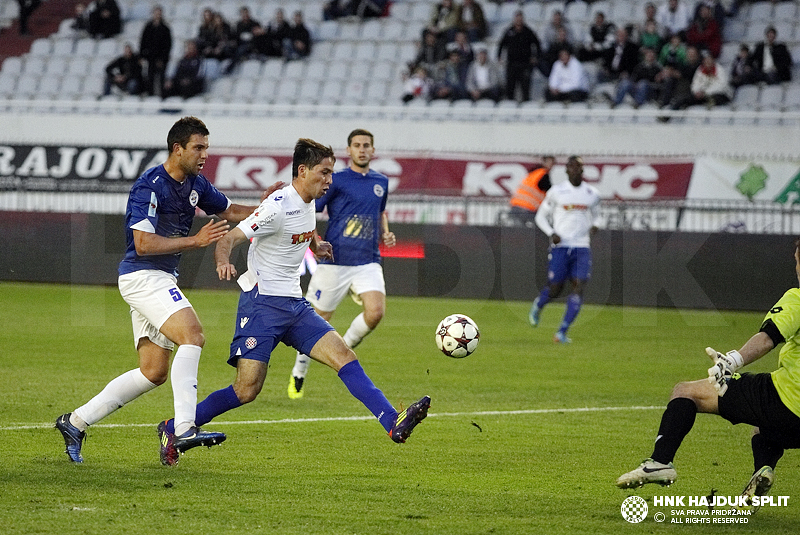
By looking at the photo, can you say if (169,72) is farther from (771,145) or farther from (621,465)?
(621,465)

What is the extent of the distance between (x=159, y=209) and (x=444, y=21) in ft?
55.3

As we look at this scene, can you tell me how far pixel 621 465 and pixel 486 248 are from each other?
38.9 feet

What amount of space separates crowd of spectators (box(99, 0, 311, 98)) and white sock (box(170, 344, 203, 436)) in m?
17.6

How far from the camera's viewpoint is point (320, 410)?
31.8 ft

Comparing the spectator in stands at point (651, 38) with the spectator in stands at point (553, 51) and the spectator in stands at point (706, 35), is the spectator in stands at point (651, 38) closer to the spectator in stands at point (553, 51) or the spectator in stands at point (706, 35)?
the spectator in stands at point (706, 35)

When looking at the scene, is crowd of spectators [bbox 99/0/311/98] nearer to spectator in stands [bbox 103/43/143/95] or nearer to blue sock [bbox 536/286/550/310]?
spectator in stands [bbox 103/43/143/95]

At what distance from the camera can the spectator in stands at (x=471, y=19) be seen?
23297mm

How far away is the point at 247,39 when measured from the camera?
2492cm

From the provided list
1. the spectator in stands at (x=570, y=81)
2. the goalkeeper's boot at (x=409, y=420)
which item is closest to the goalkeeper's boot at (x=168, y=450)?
the goalkeeper's boot at (x=409, y=420)

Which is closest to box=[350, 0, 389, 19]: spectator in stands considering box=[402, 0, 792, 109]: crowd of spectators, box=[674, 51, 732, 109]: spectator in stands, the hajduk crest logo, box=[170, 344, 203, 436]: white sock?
box=[402, 0, 792, 109]: crowd of spectators

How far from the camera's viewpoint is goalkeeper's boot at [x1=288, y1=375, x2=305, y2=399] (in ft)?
34.0

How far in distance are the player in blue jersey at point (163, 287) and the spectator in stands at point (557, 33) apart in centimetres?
1555

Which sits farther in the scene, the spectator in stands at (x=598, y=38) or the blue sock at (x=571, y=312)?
the spectator in stands at (x=598, y=38)

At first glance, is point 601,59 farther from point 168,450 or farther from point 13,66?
point 168,450
